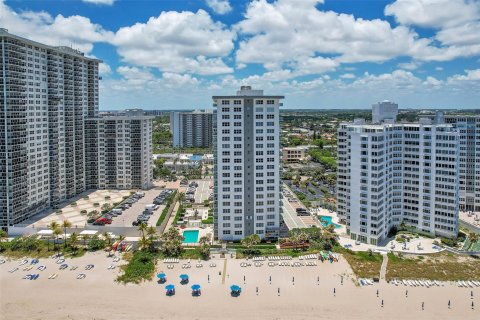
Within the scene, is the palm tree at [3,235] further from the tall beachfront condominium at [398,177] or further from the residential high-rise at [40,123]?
the tall beachfront condominium at [398,177]

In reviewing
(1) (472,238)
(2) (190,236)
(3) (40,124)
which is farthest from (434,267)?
(3) (40,124)

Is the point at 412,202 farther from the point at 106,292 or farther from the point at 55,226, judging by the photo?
the point at 55,226

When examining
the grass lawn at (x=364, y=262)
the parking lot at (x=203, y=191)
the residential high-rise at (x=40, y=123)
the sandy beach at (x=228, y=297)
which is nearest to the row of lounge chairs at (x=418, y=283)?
the sandy beach at (x=228, y=297)

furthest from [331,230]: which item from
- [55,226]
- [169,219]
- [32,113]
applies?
[32,113]

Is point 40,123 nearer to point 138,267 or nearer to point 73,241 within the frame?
point 73,241

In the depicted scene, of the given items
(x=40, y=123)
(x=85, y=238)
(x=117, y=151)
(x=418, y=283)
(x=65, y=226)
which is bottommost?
(x=418, y=283)

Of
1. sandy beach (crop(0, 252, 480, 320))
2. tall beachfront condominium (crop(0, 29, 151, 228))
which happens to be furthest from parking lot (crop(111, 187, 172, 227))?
sandy beach (crop(0, 252, 480, 320))
